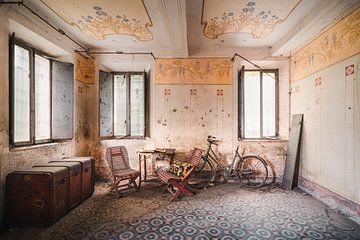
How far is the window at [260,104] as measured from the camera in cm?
509

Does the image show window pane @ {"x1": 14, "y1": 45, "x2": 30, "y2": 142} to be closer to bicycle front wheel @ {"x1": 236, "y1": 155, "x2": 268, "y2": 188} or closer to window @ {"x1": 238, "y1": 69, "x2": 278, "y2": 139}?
bicycle front wheel @ {"x1": 236, "y1": 155, "x2": 268, "y2": 188}

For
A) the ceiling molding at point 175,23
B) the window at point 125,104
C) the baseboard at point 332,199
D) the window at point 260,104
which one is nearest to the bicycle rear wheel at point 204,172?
the window at point 260,104

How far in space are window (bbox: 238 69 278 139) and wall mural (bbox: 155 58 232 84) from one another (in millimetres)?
652

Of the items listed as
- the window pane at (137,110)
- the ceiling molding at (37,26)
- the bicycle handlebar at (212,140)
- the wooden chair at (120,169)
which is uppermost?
the ceiling molding at (37,26)

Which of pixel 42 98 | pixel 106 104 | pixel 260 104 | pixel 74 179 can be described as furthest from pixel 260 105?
pixel 42 98

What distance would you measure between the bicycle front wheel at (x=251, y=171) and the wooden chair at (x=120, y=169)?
234 centimetres

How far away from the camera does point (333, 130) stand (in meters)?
3.31

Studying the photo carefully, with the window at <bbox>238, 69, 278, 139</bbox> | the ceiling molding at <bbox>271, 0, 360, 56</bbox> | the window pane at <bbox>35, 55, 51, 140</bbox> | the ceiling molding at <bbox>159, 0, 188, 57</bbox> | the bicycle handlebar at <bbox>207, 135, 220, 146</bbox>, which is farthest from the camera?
the window at <bbox>238, 69, 278, 139</bbox>

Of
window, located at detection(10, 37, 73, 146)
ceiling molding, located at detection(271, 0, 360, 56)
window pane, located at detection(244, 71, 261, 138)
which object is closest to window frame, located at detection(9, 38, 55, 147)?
window, located at detection(10, 37, 73, 146)

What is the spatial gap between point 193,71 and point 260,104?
6.34 ft

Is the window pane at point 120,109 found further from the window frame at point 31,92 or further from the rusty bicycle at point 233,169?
the rusty bicycle at point 233,169

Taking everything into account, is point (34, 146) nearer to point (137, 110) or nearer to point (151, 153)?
point (151, 153)

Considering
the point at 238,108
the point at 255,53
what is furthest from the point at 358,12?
the point at 238,108

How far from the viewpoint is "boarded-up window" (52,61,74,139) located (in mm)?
3990
